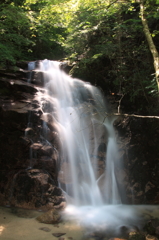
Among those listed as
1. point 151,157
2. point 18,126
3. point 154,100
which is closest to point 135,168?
point 151,157

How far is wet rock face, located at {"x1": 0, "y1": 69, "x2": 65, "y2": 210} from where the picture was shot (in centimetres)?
574

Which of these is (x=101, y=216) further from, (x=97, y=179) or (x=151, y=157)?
(x=151, y=157)

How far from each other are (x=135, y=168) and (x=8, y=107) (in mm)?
5230

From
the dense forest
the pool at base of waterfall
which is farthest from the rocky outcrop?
the dense forest

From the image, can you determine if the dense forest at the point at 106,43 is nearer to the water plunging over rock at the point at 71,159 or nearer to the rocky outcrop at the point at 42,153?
the rocky outcrop at the point at 42,153

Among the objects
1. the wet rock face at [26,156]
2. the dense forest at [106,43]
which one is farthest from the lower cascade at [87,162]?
the dense forest at [106,43]

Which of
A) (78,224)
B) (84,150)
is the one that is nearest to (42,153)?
(84,150)

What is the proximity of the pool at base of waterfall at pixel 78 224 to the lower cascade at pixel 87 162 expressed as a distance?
0.03 metres

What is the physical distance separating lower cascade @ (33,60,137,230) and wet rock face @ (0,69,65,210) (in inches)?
13.9

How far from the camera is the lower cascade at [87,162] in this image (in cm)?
571

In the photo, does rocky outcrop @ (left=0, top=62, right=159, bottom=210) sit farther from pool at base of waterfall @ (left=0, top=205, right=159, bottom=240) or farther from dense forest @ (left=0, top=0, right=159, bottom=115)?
dense forest @ (left=0, top=0, right=159, bottom=115)

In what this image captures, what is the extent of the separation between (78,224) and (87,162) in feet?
8.28

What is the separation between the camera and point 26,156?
6.33m

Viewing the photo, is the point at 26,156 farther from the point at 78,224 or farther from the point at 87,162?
the point at 78,224
